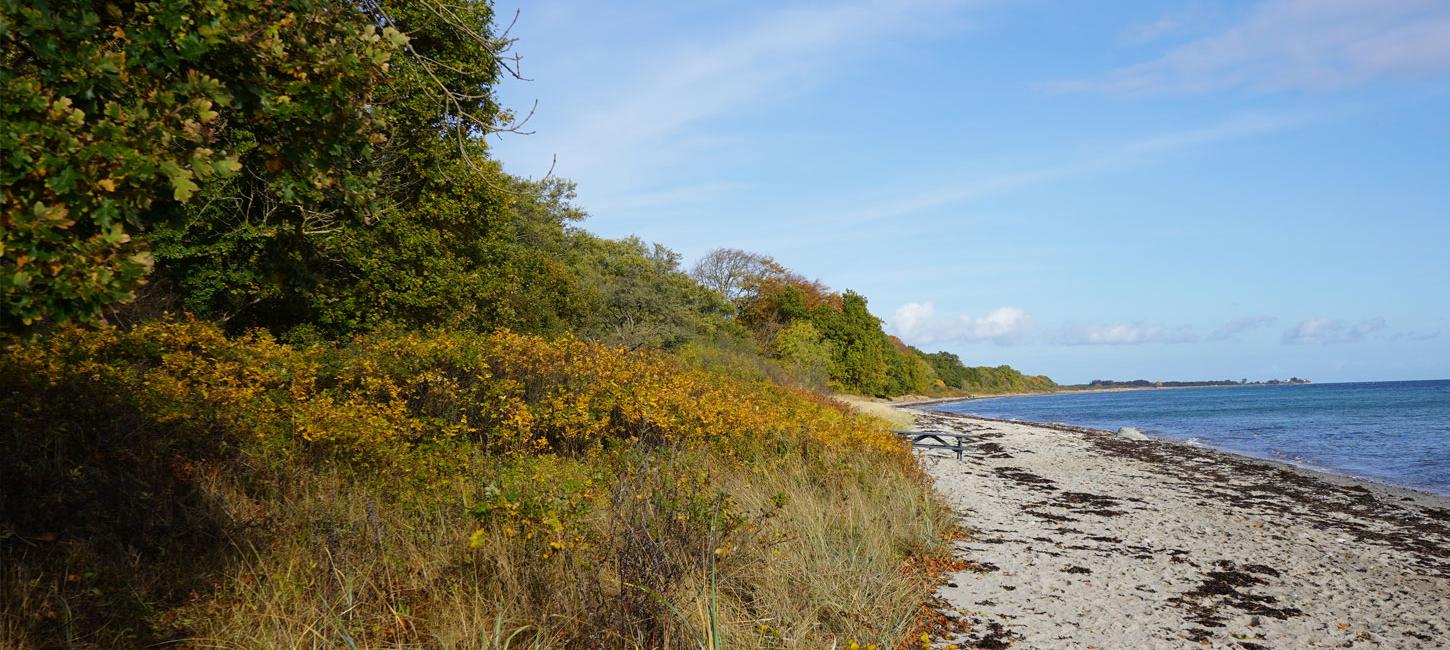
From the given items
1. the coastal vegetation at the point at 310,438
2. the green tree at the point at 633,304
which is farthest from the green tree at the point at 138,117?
the green tree at the point at 633,304

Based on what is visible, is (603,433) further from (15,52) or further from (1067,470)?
(1067,470)

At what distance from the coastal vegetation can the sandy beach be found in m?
0.89

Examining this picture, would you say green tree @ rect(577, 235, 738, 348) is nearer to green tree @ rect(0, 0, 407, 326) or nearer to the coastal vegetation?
the coastal vegetation

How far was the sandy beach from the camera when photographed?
612 cm

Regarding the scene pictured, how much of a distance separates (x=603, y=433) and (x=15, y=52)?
701cm

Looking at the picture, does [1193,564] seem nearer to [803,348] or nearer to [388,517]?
[388,517]

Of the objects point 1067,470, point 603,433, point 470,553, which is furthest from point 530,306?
point 470,553

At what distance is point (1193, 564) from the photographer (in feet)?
26.8

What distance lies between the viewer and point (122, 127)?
8.64 feet

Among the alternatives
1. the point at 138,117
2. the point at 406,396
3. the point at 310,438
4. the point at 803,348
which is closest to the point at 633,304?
the point at 803,348

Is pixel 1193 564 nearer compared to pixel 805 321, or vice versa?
pixel 1193 564

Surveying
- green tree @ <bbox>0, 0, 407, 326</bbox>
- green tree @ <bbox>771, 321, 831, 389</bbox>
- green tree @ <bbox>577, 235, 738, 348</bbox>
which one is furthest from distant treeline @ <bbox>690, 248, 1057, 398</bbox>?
green tree @ <bbox>0, 0, 407, 326</bbox>

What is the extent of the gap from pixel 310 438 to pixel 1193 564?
8757 millimetres

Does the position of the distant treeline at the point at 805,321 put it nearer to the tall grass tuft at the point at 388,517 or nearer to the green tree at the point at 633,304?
the green tree at the point at 633,304
